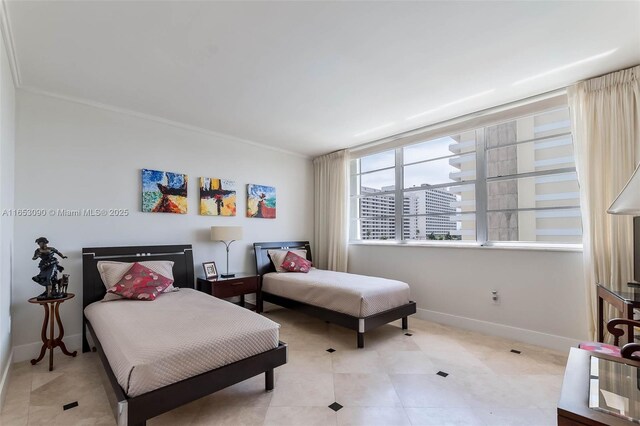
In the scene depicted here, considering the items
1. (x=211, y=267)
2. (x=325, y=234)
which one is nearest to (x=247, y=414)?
(x=211, y=267)

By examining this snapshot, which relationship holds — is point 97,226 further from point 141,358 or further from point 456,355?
point 456,355

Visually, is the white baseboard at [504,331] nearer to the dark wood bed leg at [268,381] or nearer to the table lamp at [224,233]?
the dark wood bed leg at [268,381]

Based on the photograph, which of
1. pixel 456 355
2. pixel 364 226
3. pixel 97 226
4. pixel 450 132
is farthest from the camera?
pixel 364 226

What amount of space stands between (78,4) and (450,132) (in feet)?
12.7

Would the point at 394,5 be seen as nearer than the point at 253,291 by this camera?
Yes

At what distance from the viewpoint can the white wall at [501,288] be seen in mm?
3041

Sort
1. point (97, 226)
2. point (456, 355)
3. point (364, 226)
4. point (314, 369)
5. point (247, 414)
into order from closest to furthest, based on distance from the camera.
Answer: point (247, 414) < point (314, 369) < point (456, 355) < point (97, 226) < point (364, 226)

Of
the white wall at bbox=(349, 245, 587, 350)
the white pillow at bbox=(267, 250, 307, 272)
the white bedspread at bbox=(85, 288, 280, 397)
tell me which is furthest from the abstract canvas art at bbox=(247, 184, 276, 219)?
the white bedspread at bbox=(85, 288, 280, 397)

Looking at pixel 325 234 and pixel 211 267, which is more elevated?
pixel 325 234

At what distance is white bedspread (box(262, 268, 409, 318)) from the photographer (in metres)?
3.22

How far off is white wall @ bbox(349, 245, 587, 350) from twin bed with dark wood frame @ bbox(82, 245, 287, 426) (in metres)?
2.52

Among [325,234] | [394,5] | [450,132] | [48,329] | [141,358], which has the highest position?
[394,5]

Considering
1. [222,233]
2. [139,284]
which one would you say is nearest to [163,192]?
[222,233]

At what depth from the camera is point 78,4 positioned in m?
1.89
